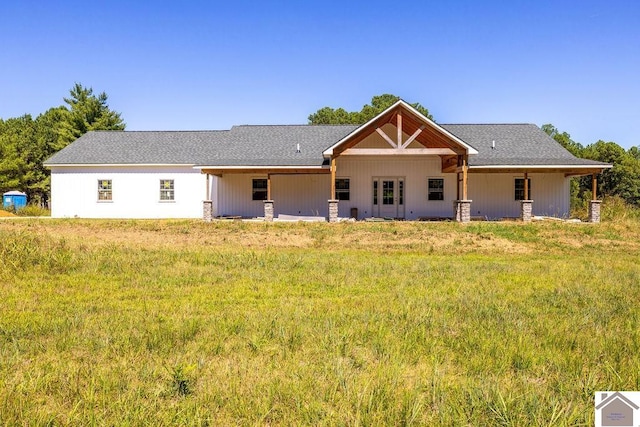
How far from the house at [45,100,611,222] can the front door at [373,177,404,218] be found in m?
0.06

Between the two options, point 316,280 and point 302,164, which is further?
point 302,164

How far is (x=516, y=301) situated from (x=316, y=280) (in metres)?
3.42

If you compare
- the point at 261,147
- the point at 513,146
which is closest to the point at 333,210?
the point at 261,147

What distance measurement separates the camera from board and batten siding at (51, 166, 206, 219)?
26.3 metres

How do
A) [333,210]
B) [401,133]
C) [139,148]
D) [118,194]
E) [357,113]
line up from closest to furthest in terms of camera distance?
[333,210]
[401,133]
[118,194]
[139,148]
[357,113]

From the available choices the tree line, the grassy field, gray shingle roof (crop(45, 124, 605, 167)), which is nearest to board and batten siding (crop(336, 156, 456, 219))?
gray shingle roof (crop(45, 124, 605, 167))

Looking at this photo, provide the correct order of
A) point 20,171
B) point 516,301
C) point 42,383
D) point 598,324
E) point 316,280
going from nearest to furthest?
point 42,383 → point 598,324 → point 516,301 → point 316,280 → point 20,171

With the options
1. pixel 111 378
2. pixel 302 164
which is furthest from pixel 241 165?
Result: pixel 111 378

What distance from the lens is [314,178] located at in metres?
25.4

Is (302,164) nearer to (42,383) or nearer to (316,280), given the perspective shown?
(316,280)

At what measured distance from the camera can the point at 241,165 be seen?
74.4 feet

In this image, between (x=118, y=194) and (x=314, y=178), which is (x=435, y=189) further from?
Answer: (x=118, y=194)

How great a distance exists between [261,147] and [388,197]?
820 centimetres

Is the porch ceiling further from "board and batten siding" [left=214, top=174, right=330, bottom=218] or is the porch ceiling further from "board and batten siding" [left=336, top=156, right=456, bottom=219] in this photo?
"board and batten siding" [left=336, top=156, right=456, bottom=219]
